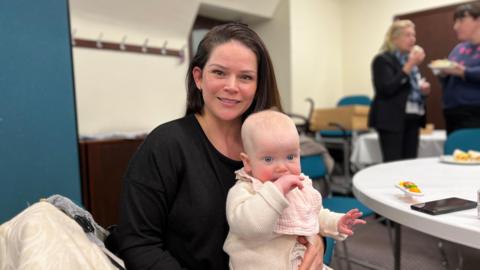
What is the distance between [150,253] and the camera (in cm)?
89

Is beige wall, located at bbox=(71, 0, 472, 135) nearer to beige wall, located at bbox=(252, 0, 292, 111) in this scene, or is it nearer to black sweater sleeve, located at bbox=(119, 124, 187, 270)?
beige wall, located at bbox=(252, 0, 292, 111)

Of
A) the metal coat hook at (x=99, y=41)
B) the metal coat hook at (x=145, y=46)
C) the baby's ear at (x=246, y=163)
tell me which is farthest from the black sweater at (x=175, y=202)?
the metal coat hook at (x=145, y=46)

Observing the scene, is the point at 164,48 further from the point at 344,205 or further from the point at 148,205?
the point at 148,205

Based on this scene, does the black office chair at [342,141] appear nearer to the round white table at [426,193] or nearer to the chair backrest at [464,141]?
the chair backrest at [464,141]

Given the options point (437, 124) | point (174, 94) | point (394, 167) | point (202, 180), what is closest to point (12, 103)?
point (202, 180)

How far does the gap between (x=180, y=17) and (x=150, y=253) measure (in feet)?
11.8

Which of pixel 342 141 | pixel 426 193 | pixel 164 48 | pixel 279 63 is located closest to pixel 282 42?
pixel 279 63

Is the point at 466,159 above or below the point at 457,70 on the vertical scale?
below

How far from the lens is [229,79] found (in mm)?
1013

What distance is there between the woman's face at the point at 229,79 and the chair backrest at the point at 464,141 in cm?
180

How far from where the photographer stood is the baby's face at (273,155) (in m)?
0.89

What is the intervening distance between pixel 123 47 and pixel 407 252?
10.5 feet

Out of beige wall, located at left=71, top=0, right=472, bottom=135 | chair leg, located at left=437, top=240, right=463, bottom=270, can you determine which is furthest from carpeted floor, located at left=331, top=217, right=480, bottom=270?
beige wall, located at left=71, top=0, right=472, bottom=135

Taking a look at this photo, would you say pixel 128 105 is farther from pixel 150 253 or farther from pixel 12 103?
pixel 150 253
